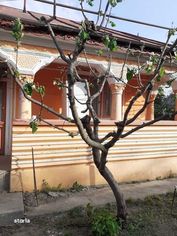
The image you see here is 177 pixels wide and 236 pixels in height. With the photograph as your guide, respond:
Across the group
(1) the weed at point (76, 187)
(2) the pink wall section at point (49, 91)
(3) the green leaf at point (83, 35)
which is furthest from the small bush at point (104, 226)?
(2) the pink wall section at point (49, 91)

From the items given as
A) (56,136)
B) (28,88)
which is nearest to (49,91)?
(56,136)

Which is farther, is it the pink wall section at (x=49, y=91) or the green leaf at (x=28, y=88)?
the pink wall section at (x=49, y=91)

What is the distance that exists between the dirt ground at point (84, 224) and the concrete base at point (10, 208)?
190 millimetres

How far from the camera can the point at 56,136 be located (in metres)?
7.48

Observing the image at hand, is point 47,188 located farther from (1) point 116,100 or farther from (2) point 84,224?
(1) point 116,100

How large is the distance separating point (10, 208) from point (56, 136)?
2.01 metres

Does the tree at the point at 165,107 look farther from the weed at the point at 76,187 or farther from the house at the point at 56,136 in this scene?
the weed at the point at 76,187

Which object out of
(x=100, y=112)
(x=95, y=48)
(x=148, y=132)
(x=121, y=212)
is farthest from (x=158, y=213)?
(x=100, y=112)

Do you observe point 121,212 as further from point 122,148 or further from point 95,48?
point 95,48

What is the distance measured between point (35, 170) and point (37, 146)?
47cm

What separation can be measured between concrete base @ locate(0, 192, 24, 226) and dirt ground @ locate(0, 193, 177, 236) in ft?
0.62

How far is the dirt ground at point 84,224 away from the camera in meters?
5.07

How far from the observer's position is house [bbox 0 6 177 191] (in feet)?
23.4

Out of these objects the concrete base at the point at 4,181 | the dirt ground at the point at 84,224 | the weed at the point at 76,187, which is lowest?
the dirt ground at the point at 84,224
